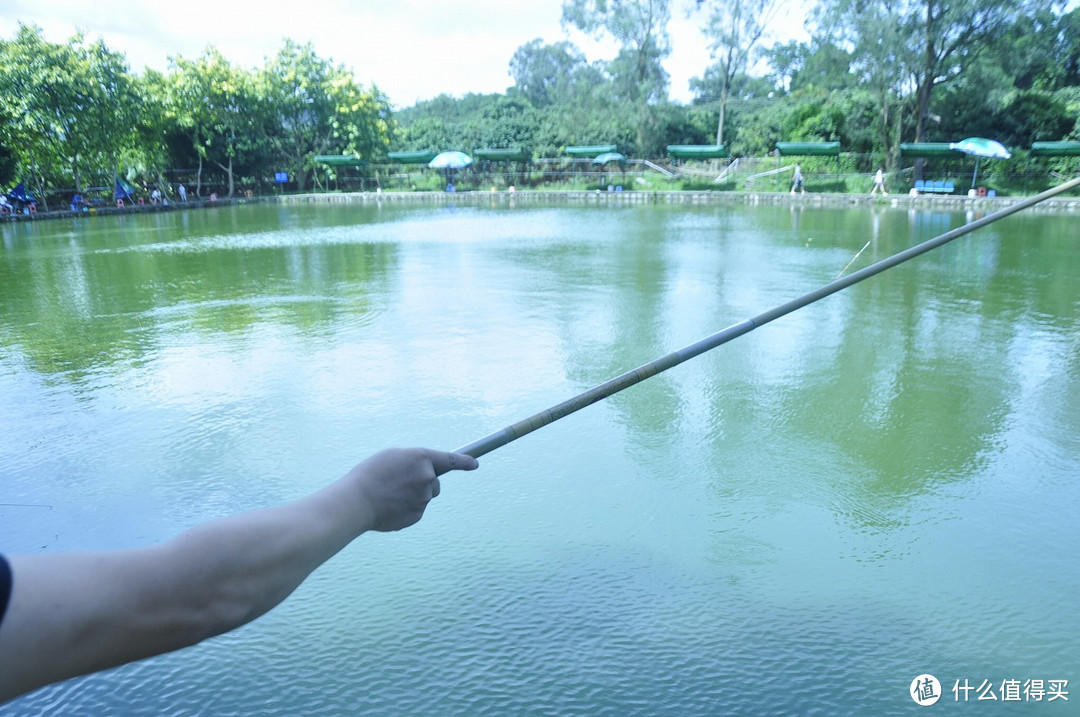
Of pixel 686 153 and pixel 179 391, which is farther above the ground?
pixel 686 153

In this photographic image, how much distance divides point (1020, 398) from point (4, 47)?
2202cm

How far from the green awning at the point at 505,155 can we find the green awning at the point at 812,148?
9.09 m

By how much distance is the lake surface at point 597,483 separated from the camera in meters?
2.25

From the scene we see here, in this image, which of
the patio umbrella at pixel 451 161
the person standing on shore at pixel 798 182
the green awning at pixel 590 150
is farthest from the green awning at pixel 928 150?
the patio umbrella at pixel 451 161

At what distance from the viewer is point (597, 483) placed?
345 cm

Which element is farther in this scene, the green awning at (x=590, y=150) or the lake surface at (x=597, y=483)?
the green awning at (x=590, y=150)

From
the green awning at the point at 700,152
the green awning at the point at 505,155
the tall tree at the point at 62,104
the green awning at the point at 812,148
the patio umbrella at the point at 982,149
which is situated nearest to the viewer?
the tall tree at the point at 62,104

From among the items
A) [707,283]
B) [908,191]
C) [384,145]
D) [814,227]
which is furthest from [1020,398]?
[384,145]

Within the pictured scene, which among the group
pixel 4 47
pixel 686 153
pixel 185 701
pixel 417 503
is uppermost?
pixel 4 47

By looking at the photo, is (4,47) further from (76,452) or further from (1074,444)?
(1074,444)

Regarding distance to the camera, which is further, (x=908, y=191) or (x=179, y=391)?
(x=908, y=191)

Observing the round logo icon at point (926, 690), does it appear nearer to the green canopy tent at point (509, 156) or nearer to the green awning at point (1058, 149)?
the green awning at point (1058, 149)

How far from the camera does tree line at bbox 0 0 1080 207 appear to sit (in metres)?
19.8

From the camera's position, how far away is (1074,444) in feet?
12.4
